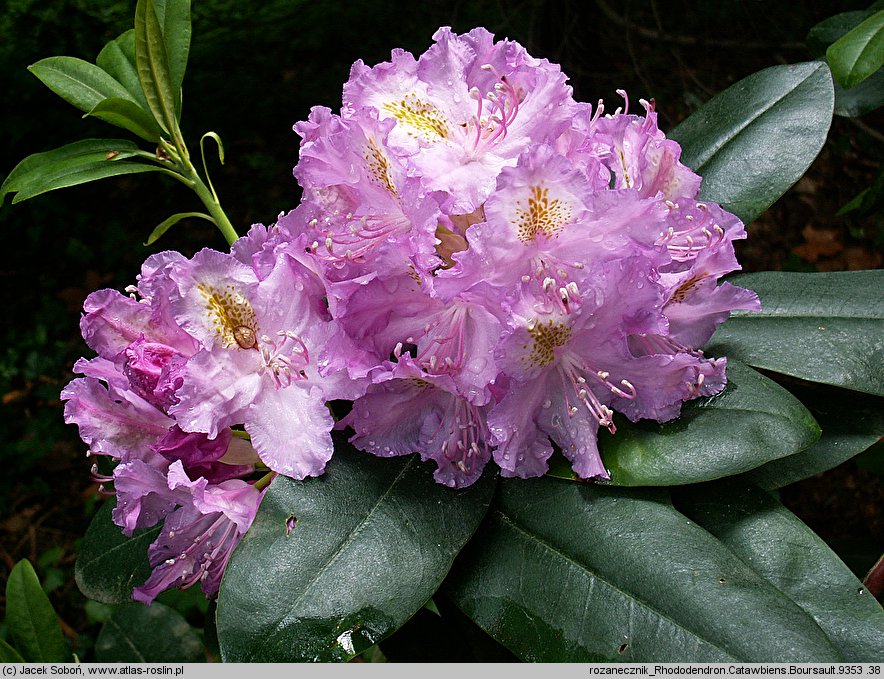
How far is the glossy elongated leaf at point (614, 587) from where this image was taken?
66 centimetres

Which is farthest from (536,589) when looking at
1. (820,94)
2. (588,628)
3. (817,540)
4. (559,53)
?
(559,53)

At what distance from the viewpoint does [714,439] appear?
2.49ft

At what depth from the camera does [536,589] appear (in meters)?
0.74

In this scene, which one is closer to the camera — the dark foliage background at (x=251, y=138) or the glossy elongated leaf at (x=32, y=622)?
the glossy elongated leaf at (x=32, y=622)

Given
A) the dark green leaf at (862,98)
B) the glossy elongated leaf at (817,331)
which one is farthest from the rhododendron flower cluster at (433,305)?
the dark green leaf at (862,98)

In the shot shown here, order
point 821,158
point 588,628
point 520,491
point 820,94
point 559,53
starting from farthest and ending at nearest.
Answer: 1. point 821,158
2. point 559,53
3. point 820,94
4. point 520,491
5. point 588,628

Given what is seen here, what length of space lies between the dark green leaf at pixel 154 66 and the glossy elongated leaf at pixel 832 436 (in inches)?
30.9

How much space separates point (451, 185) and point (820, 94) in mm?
538

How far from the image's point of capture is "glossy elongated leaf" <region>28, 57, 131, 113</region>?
1.02 metres

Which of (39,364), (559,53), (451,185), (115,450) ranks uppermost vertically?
(451,185)

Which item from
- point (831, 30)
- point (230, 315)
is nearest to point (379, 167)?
point (230, 315)

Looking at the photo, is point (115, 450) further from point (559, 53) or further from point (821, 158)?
point (821, 158)

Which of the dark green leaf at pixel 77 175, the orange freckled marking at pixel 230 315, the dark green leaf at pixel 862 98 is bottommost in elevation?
the dark green leaf at pixel 862 98

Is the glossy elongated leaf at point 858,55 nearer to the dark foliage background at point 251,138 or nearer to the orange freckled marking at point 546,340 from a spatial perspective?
the orange freckled marking at point 546,340
